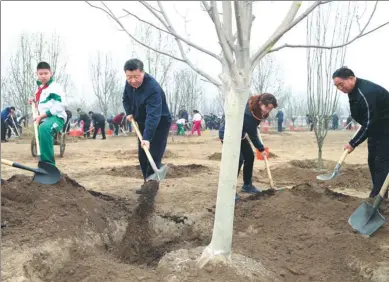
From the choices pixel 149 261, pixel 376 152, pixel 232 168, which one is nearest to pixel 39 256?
pixel 149 261

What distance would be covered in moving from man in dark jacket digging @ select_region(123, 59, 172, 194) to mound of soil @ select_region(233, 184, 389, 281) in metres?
1.31

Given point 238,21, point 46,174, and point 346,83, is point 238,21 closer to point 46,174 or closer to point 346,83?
point 346,83

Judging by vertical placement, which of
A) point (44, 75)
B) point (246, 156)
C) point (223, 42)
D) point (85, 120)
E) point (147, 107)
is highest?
point (223, 42)

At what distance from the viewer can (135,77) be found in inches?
184

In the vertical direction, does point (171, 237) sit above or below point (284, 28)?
below

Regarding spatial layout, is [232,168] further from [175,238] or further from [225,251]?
[175,238]

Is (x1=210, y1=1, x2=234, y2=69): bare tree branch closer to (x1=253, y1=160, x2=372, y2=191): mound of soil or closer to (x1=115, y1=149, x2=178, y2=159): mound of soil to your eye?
(x1=253, y1=160, x2=372, y2=191): mound of soil

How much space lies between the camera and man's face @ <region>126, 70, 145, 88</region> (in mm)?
4637

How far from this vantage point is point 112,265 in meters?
3.14

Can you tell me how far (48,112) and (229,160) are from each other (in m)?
2.89

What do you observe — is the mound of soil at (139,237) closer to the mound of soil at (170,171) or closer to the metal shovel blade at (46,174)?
the metal shovel blade at (46,174)

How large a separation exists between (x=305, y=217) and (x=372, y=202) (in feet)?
2.41

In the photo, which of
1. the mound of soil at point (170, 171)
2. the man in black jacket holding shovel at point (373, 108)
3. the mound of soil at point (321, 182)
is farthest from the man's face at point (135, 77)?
the mound of soil at point (321, 182)

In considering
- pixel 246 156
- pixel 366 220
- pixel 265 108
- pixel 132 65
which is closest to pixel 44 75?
pixel 132 65
